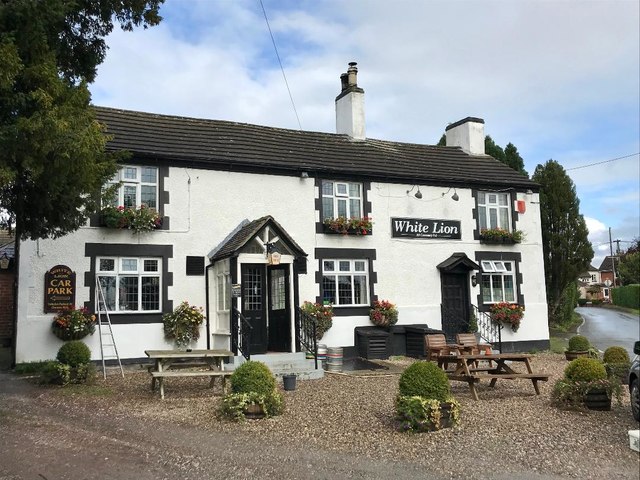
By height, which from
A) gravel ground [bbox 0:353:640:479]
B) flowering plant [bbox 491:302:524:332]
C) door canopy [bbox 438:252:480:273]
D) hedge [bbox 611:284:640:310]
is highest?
door canopy [bbox 438:252:480:273]

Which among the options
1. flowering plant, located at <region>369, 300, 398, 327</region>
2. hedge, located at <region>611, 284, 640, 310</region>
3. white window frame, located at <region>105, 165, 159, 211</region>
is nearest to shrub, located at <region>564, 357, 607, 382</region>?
hedge, located at <region>611, 284, 640, 310</region>

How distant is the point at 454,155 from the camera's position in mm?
20750

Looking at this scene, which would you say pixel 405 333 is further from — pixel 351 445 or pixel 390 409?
pixel 351 445

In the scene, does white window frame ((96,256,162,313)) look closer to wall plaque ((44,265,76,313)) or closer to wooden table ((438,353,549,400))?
wall plaque ((44,265,76,313))

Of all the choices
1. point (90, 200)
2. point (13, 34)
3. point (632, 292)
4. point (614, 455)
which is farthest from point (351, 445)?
point (13, 34)

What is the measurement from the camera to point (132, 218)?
14344 mm

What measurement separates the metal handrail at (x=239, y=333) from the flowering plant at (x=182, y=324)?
1.37 meters

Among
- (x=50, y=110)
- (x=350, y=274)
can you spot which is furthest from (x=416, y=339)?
(x=50, y=110)

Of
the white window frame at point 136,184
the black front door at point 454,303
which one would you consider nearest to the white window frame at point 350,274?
the black front door at point 454,303

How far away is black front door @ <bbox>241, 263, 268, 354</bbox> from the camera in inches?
559

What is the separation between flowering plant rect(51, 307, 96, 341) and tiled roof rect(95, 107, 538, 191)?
417cm

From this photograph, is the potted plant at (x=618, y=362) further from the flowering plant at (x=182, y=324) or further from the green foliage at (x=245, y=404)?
the flowering plant at (x=182, y=324)

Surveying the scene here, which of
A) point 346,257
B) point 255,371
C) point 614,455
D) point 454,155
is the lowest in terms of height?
point 614,455

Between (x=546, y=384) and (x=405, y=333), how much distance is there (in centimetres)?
584
